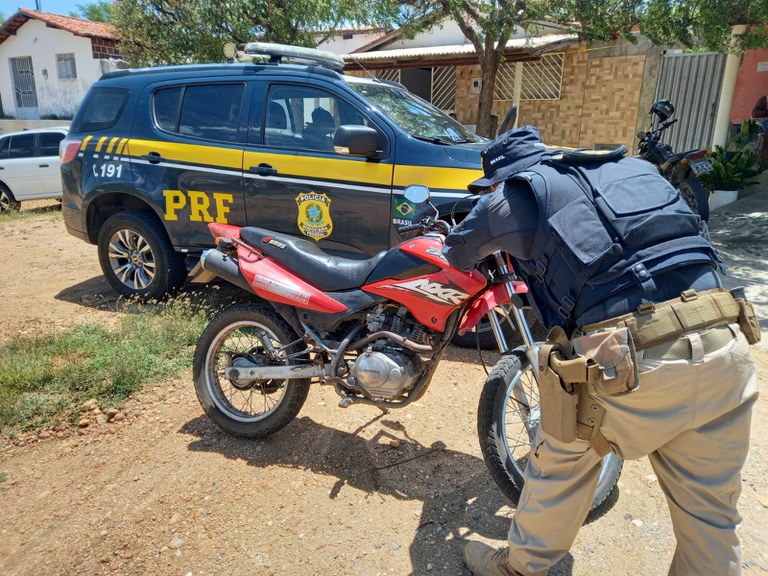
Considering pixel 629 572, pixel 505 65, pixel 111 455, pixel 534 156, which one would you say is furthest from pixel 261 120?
pixel 505 65

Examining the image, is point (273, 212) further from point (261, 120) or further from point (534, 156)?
point (534, 156)

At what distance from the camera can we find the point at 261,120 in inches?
188

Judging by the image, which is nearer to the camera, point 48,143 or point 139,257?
point 139,257

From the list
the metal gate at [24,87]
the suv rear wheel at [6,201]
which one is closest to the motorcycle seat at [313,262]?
the suv rear wheel at [6,201]

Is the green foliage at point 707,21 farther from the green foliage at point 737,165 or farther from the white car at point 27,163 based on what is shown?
the white car at point 27,163

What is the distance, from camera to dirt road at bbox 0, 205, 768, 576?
8.00 ft

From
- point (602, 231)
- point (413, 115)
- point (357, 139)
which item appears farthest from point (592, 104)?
point (602, 231)

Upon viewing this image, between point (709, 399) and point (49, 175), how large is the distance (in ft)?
39.2

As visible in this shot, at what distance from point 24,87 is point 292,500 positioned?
2569 cm

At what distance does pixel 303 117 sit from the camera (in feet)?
15.4

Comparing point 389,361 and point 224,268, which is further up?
point 224,268

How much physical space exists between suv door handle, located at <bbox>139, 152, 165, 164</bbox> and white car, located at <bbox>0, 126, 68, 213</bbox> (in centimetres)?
701

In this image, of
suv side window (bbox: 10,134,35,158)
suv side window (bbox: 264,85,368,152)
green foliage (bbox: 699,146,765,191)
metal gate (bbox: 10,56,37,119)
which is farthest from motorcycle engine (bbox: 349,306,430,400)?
metal gate (bbox: 10,56,37,119)

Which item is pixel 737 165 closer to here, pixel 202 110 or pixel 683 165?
pixel 683 165
